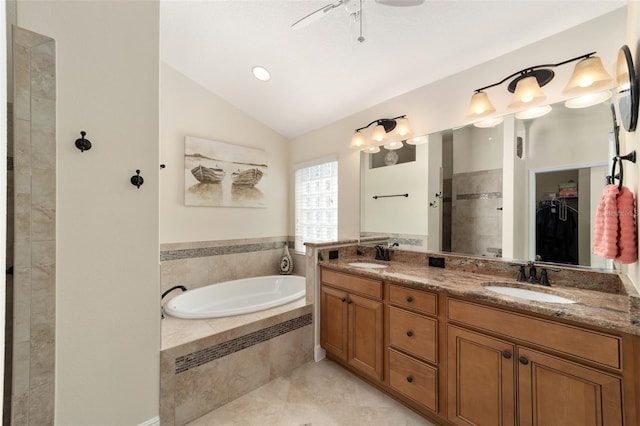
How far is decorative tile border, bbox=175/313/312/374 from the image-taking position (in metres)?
1.78

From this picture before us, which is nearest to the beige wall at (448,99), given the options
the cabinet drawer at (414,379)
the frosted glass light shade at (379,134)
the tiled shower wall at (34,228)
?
the frosted glass light shade at (379,134)

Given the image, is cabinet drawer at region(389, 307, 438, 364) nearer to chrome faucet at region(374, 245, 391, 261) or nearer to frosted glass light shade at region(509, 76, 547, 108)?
chrome faucet at region(374, 245, 391, 261)

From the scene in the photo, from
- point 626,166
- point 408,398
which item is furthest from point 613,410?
point 626,166

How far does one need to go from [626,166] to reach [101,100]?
2914mm

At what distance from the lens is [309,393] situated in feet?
6.64

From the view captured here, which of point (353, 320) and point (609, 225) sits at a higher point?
point (609, 225)

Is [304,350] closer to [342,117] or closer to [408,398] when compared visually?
[408,398]

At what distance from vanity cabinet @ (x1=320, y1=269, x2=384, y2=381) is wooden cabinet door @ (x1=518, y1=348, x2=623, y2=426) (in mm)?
858

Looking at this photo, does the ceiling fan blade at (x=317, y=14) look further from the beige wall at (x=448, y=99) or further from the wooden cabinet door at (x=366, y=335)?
the wooden cabinet door at (x=366, y=335)

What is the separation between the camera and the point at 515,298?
1369mm

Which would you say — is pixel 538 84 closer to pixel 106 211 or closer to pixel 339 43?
pixel 339 43

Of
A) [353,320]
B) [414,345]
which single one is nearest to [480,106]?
[414,345]

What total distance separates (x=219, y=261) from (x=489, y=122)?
3.04 metres

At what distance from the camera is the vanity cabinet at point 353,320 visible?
197 cm
